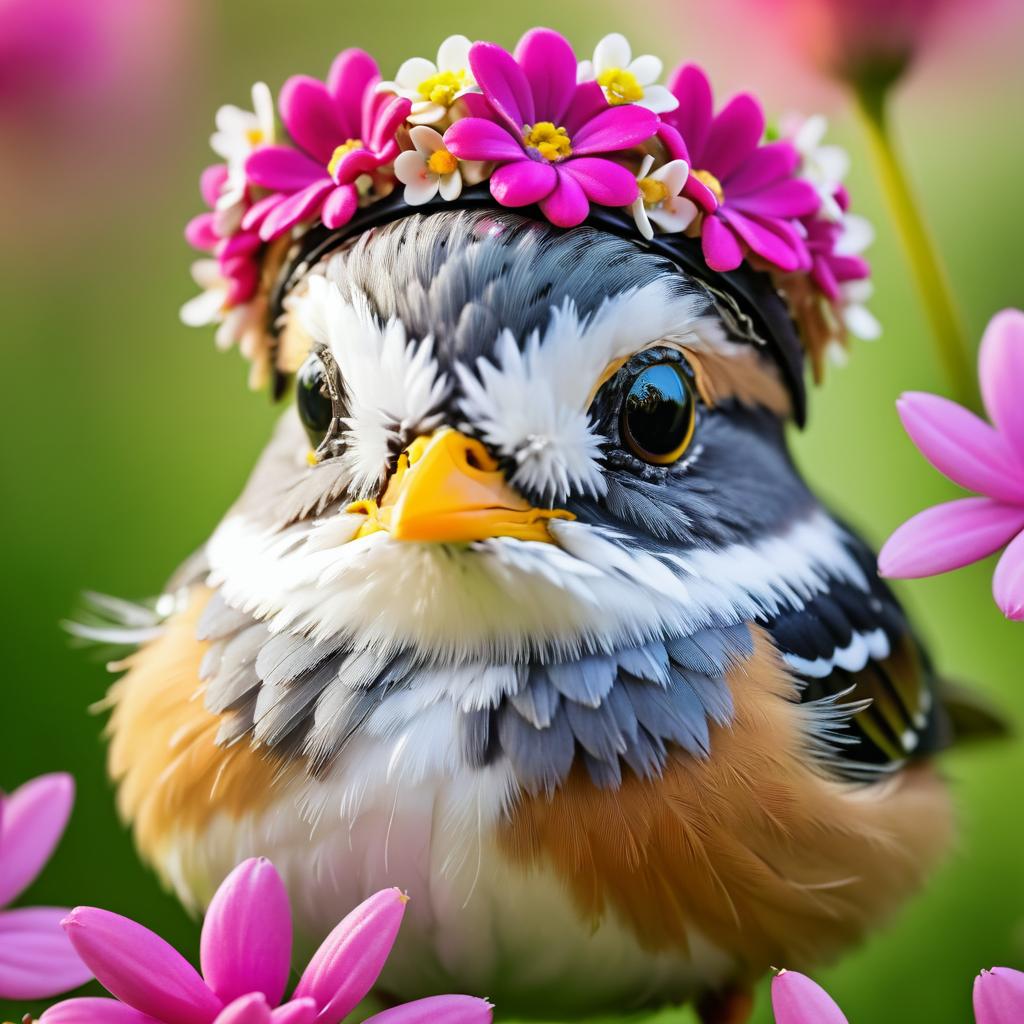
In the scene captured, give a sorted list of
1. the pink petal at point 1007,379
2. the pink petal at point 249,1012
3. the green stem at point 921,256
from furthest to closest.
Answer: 1. the green stem at point 921,256
2. the pink petal at point 1007,379
3. the pink petal at point 249,1012

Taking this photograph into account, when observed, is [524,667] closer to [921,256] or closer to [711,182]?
[711,182]

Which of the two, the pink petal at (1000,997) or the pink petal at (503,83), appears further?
the pink petal at (503,83)

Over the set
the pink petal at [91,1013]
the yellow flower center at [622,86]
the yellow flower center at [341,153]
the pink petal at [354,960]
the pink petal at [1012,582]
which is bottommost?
the pink petal at [354,960]

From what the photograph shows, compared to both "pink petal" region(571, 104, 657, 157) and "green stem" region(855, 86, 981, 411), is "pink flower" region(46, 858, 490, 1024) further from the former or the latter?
"green stem" region(855, 86, 981, 411)

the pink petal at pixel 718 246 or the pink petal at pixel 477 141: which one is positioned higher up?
the pink petal at pixel 477 141

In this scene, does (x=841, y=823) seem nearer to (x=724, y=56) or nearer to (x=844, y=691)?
(x=844, y=691)

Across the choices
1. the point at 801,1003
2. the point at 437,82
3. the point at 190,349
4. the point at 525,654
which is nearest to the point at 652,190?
the point at 437,82

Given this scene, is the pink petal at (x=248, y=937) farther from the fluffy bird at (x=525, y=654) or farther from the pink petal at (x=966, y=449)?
the pink petal at (x=966, y=449)

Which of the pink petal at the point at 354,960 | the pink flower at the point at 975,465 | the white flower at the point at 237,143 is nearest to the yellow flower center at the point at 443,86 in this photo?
the white flower at the point at 237,143
